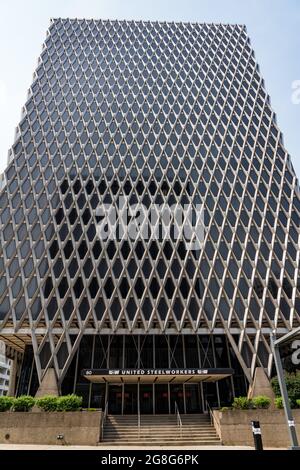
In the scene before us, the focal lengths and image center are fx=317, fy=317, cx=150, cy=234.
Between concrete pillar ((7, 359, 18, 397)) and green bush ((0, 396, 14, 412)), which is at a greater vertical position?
concrete pillar ((7, 359, 18, 397))

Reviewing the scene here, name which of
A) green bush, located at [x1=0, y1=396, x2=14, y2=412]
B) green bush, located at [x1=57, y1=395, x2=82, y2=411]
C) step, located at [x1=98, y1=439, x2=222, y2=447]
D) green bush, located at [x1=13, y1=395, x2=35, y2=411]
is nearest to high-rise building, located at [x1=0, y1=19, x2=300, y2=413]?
green bush, located at [x1=57, y1=395, x2=82, y2=411]

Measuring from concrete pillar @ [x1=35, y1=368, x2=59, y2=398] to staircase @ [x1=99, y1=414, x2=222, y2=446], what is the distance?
566cm

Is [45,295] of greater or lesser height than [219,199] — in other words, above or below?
below

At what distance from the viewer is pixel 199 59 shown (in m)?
51.8

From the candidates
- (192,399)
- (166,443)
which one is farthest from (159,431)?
(192,399)

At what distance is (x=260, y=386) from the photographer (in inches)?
1219

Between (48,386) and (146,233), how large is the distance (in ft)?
61.2

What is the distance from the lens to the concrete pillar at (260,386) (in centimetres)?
3062

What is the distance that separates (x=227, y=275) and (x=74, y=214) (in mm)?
19400

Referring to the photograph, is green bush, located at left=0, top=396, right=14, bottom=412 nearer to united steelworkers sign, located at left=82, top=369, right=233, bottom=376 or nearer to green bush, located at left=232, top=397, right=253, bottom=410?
united steelworkers sign, located at left=82, top=369, right=233, bottom=376

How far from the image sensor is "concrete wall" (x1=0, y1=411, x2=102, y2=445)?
22.0 meters

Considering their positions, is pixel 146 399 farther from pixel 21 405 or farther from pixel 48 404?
pixel 21 405
